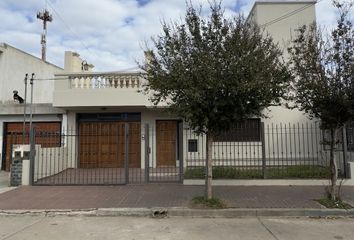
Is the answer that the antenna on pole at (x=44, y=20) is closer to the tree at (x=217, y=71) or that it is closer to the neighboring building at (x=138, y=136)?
the neighboring building at (x=138, y=136)

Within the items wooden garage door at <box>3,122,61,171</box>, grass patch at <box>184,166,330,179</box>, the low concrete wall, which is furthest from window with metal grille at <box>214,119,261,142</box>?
wooden garage door at <box>3,122,61,171</box>

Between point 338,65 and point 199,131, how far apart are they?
3.73 meters

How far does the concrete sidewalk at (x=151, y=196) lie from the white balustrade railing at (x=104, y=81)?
603 cm

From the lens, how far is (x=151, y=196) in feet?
34.1

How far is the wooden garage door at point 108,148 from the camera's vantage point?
1808 centimetres

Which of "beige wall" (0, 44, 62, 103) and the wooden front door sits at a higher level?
"beige wall" (0, 44, 62, 103)

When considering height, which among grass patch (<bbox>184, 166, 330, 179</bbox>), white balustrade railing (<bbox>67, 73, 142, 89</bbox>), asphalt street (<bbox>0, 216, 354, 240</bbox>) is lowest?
asphalt street (<bbox>0, 216, 354, 240</bbox>)

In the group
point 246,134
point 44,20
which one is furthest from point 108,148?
point 44,20

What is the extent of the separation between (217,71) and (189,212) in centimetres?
341

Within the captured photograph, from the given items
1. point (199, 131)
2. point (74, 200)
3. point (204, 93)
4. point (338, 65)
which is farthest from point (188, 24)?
point (74, 200)

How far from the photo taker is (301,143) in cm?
1574

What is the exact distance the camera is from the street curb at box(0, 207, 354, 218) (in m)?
8.55

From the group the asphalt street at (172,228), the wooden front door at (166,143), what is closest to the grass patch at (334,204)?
the asphalt street at (172,228)

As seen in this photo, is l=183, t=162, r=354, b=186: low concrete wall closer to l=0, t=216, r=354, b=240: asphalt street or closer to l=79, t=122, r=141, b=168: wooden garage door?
l=0, t=216, r=354, b=240: asphalt street
